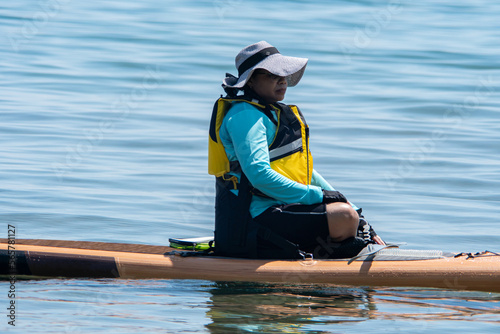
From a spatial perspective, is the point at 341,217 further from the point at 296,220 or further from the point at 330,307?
the point at 330,307

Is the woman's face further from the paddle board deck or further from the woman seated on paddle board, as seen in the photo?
the paddle board deck

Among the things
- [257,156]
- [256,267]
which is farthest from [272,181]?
[256,267]

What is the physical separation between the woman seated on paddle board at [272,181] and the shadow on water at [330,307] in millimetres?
262

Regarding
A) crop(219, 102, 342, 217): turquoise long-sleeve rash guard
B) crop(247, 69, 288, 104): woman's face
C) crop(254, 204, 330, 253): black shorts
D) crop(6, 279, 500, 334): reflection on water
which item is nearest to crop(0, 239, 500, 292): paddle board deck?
crop(6, 279, 500, 334): reflection on water

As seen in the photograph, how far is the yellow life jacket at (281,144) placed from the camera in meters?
5.11

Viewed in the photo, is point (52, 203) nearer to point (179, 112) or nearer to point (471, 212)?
point (471, 212)

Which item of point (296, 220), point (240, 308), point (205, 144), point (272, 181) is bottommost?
point (240, 308)

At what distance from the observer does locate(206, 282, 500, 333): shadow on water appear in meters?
4.69

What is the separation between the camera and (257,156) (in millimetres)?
4910

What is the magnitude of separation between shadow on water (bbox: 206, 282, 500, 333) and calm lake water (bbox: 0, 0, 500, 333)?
0.04 ft

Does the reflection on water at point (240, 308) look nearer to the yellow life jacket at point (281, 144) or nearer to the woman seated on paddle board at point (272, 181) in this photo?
the woman seated on paddle board at point (272, 181)

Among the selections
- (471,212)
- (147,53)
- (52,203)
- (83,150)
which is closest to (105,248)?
(52,203)

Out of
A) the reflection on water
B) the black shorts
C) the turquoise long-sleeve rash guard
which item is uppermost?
the turquoise long-sleeve rash guard

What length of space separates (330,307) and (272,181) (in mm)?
799
